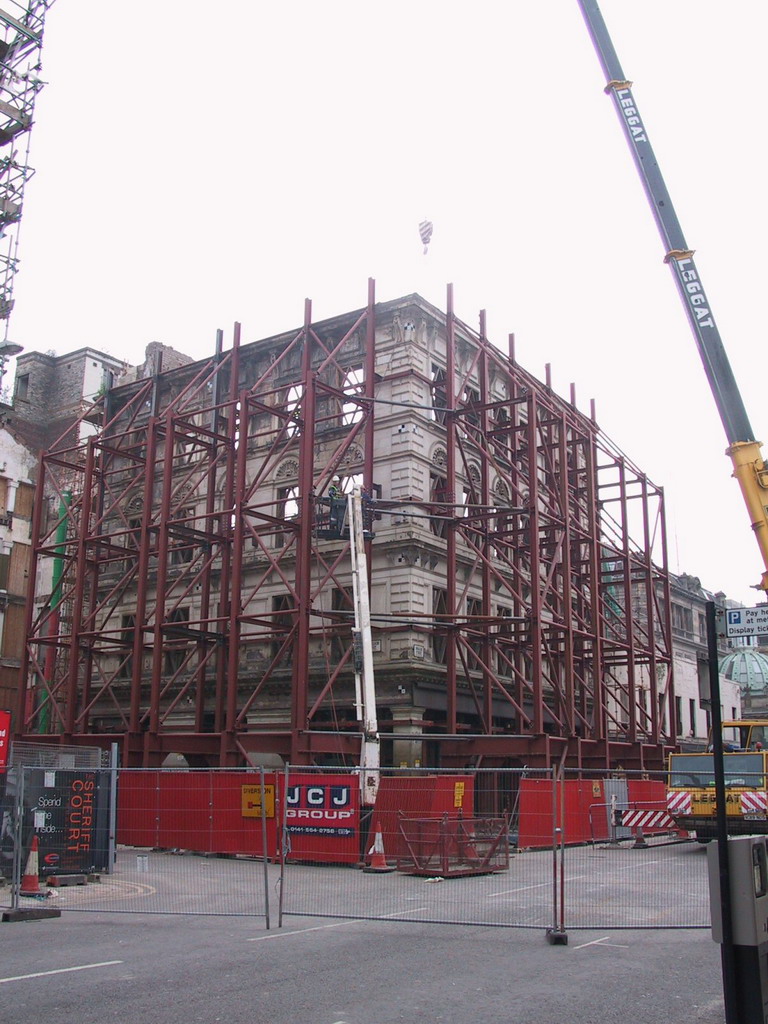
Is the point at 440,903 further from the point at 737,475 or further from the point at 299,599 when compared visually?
the point at 299,599

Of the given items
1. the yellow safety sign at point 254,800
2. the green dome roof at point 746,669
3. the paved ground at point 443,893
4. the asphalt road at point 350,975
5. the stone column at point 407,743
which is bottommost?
the paved ground at point 443,893

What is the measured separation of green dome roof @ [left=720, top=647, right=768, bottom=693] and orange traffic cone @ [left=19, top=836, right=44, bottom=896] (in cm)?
5132

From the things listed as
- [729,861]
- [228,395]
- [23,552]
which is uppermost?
[228,395]

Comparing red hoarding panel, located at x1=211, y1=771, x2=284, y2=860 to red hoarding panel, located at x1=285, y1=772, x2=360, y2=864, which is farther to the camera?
red hoarding panel, located at x1=211, y1=771, x2=284, y2=860

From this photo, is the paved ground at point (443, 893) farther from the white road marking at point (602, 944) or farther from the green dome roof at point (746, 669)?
the green dome roof at point (746, 669)

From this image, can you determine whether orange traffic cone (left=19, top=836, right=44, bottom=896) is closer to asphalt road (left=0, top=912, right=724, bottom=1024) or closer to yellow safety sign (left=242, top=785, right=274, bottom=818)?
asphalt road (left=0, top=912, right=724, bottom=1024)

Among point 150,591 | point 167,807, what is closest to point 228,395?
point 150,591

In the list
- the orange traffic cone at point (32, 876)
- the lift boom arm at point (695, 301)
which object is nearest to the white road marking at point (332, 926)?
the orange traffic cone at point (32, 876)

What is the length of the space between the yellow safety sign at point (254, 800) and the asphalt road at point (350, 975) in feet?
28.6

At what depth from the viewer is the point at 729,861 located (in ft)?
20.9

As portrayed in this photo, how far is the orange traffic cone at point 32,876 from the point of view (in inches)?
641

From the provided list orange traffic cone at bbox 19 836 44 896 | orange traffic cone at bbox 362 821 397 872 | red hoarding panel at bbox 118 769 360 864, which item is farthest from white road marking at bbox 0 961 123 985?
red hoarding panel at bbox 118 769 360 864

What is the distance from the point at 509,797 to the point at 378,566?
1210 cm

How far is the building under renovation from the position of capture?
29703 mm
